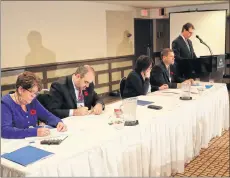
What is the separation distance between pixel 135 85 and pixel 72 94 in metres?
→ 0.84

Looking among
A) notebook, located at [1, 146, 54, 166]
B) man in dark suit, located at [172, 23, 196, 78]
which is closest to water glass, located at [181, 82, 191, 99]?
man in dark suit, located at [172, 23, 196, 78]

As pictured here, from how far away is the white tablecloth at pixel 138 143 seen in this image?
167 cm

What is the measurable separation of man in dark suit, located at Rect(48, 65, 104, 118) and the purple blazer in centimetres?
31

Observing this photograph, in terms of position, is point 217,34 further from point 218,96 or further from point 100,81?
point 218,96

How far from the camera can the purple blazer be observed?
1888mm

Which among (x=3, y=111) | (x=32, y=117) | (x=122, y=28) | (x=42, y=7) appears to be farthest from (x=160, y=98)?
(x=122, y=28)

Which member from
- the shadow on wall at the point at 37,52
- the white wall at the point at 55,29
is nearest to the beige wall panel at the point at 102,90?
the white wall at the point at 55,29

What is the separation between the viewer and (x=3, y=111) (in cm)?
194

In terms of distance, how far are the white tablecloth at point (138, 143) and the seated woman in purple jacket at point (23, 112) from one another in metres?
0.06

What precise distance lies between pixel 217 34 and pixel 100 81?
295 cm

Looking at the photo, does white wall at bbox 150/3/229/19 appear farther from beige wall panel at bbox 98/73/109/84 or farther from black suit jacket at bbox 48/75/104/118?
black suit jacket at bbox 48/75/104/118

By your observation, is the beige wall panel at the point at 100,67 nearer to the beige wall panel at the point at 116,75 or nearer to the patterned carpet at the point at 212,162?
the beige wall panel at the point at 116,75

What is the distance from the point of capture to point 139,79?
3.21 meters

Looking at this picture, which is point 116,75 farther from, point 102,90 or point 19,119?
point 19,119
